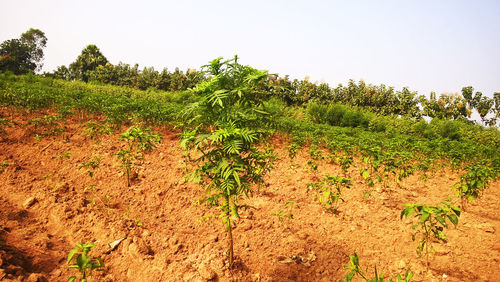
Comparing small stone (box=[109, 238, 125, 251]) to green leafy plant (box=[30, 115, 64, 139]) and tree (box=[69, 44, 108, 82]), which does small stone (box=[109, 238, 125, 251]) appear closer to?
green leafy plant (box=[30, 115, 64, 139])

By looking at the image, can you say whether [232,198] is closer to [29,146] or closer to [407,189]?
[407,189]

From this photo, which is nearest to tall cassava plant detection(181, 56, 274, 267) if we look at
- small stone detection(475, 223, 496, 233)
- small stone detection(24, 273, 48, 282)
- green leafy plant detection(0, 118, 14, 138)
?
small stone detection(24, 273, 48, 282)

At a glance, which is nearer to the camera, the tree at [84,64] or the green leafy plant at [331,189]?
the green leafy plant at [331,189]

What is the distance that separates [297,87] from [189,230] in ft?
99.8

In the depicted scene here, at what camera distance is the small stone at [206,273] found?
2.32 meters

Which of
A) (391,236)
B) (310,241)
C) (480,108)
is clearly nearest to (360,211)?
(391,236)

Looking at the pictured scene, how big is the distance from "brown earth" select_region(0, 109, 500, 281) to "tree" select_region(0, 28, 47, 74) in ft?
147

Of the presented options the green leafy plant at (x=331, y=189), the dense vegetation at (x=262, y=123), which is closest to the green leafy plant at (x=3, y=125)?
the dense vegetation at (x=262, y=123)

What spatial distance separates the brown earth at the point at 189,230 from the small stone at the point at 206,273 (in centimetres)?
1

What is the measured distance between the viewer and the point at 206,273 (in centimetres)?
235

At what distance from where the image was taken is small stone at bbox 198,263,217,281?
232cm

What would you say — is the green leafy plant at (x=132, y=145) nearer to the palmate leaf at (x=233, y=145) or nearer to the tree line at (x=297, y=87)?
the palmate leaf at (x=233, y=145)

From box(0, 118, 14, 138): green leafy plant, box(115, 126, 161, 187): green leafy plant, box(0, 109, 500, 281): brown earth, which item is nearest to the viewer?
box(0, 109, 500, 281): brown earth

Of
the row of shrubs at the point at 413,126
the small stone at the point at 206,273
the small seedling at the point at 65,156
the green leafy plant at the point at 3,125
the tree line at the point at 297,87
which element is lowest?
the small stone at the point at 206,273
